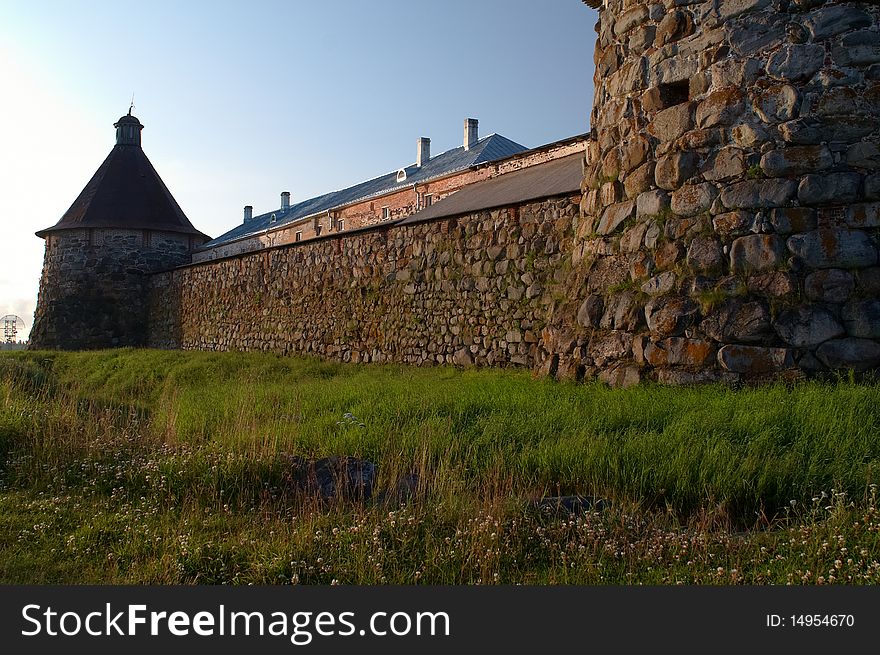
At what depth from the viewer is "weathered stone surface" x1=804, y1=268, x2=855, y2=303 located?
18.5ft

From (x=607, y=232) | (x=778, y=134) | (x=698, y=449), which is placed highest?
(x=778, y=134)

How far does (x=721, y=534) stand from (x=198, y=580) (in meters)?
2.38

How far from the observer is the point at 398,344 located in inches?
447

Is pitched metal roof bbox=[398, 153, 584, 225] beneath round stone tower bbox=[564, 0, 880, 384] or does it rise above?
above

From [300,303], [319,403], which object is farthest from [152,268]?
[319,403]

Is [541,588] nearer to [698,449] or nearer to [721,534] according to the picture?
[721,534]

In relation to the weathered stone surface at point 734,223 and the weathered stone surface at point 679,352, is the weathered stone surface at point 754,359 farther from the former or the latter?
the weathered stone surface at point 734,223

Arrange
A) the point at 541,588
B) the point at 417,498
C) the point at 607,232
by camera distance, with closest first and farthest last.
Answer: the point at 541,588, the point at 417,498, the point at 607,232

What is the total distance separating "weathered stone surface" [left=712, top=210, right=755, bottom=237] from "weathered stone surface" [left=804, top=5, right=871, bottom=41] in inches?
61.5

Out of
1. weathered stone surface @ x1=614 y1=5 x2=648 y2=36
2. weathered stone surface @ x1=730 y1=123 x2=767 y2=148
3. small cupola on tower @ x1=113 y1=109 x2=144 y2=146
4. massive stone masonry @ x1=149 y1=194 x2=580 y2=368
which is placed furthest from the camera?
small cupola on tower @ x1=113 y1=109 x2=144 y2=146

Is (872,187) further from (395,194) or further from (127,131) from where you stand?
(127,131)

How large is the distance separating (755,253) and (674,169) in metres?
1.12

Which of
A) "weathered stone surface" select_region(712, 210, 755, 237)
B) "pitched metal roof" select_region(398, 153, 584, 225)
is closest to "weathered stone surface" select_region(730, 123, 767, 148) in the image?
"weathered stone surface" select_region(712, 210, 755, 237)

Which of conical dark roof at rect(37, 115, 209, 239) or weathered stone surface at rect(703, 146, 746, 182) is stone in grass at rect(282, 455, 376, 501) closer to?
weathered stone surface at rect(703, 146, 746, 182)
